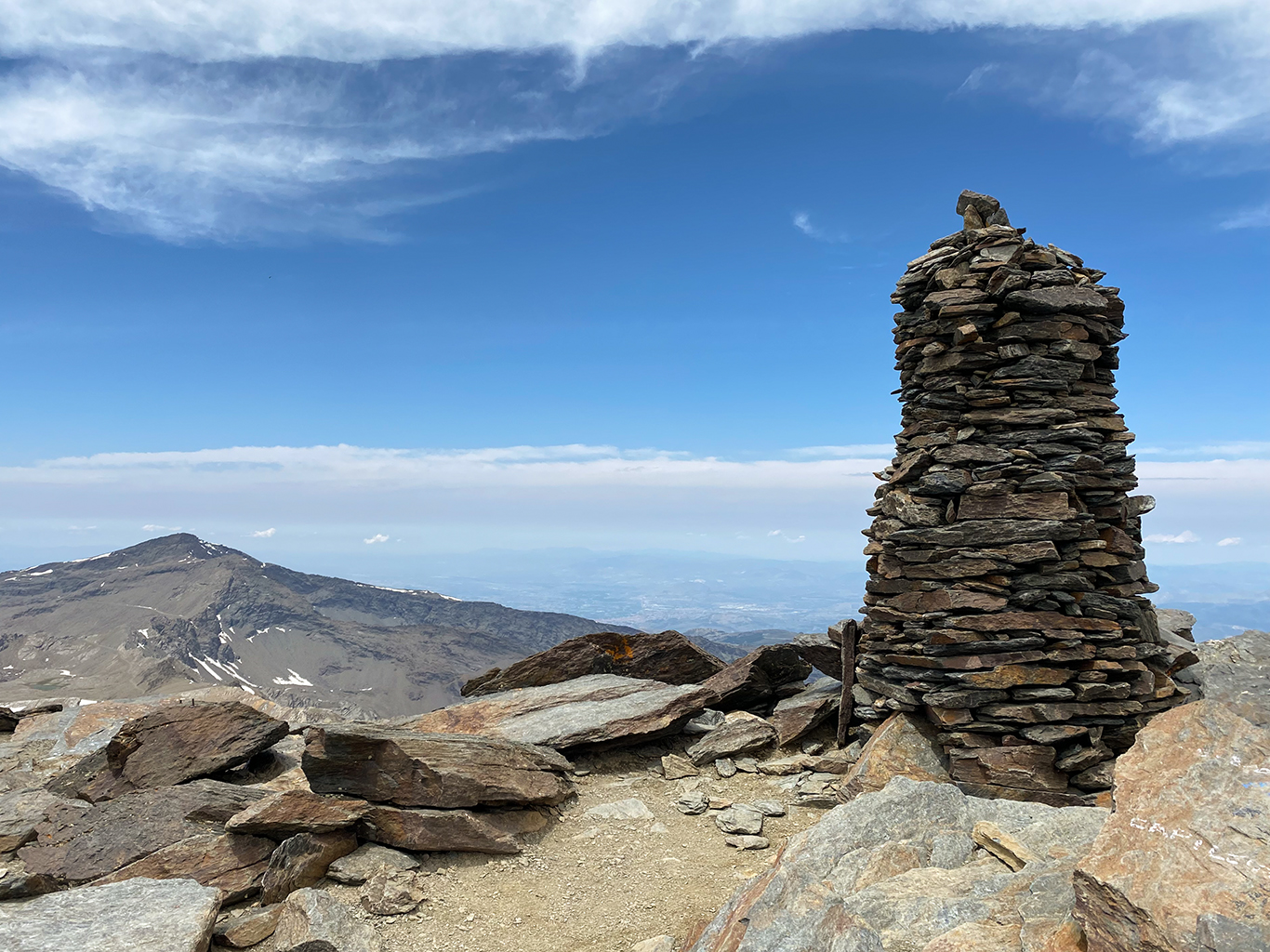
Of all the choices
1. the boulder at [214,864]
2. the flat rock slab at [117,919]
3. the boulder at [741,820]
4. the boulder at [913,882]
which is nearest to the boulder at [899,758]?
the boulder at [741,820]

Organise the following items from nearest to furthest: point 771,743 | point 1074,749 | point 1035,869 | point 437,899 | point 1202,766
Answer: point 1202,766 < point 1035,869 < point 437,899 < point 1074,749 < point 771,743

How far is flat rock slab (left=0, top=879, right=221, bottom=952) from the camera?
26.1 ft

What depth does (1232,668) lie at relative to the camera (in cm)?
1592

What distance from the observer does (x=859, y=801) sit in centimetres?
879

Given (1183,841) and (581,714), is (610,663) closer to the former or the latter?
(581,714)

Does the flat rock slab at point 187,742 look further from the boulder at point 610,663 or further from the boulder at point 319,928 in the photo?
the boulder at point 610,663

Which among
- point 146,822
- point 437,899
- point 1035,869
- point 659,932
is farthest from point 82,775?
point 1035,869

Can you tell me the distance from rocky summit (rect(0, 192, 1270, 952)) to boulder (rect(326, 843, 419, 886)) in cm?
4

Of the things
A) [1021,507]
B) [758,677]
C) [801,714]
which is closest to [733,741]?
[801,714]

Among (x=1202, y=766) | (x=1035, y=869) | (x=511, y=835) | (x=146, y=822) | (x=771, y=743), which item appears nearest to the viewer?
(x=1202, y=766)

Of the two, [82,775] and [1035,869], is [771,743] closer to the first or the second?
[1035,869]

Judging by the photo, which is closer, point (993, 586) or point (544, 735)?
point (993, 586)

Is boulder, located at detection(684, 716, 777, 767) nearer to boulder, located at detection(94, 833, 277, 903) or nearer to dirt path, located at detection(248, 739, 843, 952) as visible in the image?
dirt path, located at detection(248, 739, 843, 952)

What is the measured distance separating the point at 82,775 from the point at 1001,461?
58.0 feet
